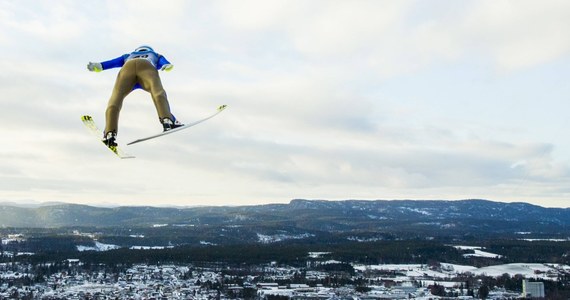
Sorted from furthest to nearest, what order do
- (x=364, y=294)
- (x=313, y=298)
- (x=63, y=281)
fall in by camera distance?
(x=63, y=281) → (x=364, y=294) → (x=313, y=298)

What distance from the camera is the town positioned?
141 m

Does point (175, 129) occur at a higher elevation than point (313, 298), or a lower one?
higher

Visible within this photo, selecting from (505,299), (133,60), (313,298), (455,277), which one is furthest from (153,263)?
(133,60)

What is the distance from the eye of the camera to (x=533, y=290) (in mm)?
144750

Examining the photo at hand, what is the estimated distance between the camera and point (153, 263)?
198 meters

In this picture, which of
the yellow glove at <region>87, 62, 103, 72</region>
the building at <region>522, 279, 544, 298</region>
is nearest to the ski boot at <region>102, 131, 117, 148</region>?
the yellow glove at <region>87, 62, 103, 72</region>

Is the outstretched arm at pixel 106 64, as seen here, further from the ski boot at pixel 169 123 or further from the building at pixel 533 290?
the building at pixel 533 290

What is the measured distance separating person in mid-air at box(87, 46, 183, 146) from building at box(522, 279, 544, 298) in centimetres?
14949

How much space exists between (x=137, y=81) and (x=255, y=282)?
155129 mm

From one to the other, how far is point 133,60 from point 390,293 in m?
143

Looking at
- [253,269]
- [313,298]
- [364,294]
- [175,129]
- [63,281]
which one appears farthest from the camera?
[253,269]

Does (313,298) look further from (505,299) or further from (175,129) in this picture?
(175,129)

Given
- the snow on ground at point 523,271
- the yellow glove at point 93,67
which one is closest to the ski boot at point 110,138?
the yellow glove at point 93,67

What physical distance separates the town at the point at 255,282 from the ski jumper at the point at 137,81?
126 m
